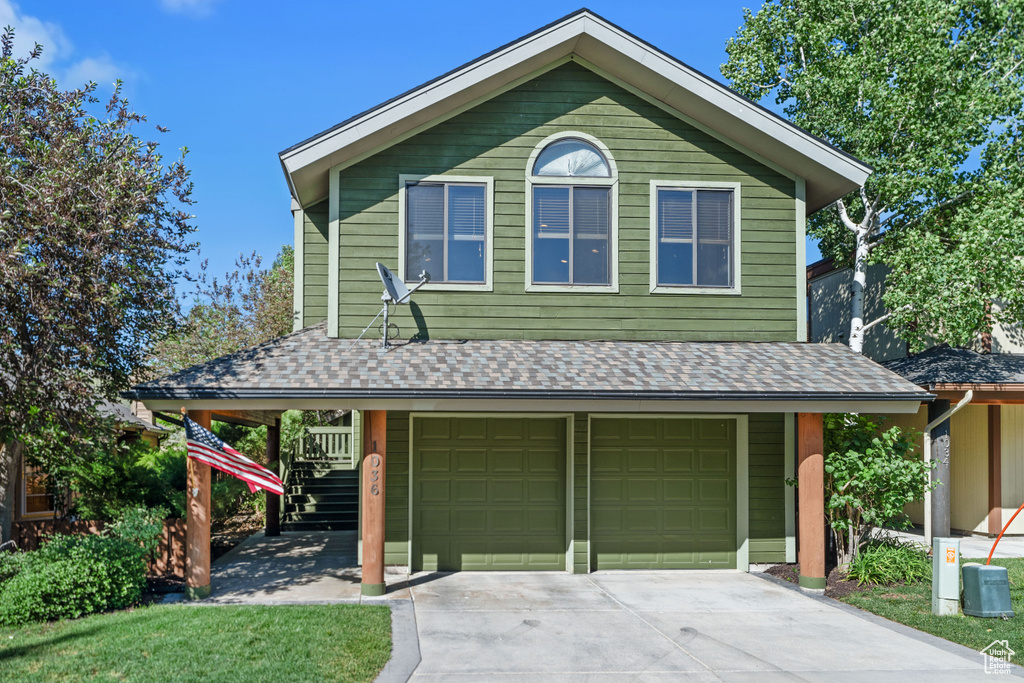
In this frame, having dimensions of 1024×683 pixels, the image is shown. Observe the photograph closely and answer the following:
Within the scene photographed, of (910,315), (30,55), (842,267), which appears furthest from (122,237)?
(842,267)

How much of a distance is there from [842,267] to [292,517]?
45.7ft

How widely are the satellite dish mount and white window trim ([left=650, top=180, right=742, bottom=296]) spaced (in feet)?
10.7

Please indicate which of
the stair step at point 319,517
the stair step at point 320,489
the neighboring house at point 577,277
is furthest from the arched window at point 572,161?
the stair step at point 319,517

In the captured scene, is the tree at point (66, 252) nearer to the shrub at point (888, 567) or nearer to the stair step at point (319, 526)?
the stair step at point (319, 526)

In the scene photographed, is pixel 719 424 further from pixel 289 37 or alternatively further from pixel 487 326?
pixel 289 37

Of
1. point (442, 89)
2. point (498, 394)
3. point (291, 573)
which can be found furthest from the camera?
point (291, 573)

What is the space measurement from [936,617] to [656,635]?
3.16m

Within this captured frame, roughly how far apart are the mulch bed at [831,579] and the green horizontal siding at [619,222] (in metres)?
3.22

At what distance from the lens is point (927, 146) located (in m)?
16.3

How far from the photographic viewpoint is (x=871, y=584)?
9.84 metres

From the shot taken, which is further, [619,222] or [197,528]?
[619,222]

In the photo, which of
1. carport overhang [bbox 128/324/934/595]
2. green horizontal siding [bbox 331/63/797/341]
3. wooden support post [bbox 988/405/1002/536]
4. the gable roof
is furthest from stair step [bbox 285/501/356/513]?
wooden support post [bbox 988/405/1002/536]

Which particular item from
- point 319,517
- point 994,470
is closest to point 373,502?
point 319,517

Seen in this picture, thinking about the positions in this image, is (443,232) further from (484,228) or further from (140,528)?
(140,528)
